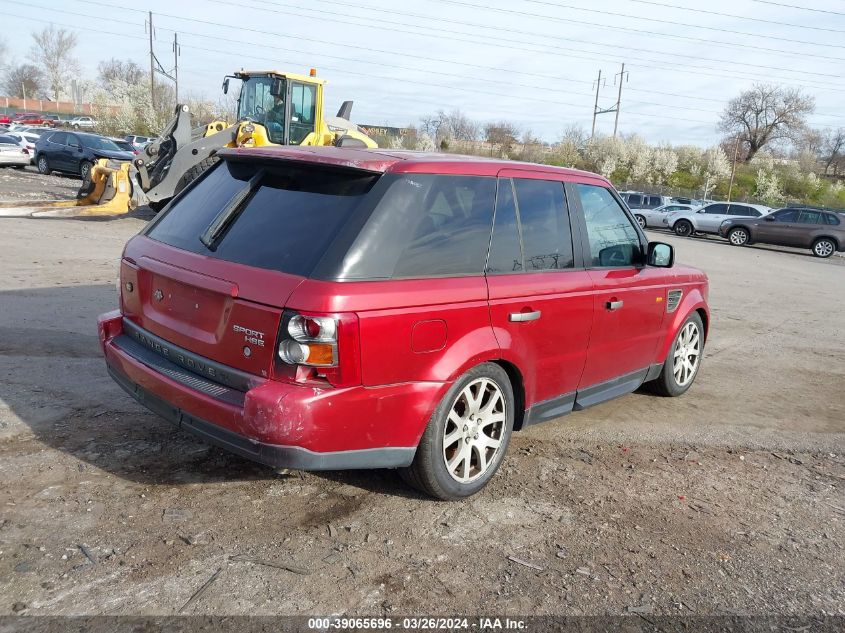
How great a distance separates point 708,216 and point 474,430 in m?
28.7

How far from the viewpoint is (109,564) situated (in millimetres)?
2891

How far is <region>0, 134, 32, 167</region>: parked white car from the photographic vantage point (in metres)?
27.2

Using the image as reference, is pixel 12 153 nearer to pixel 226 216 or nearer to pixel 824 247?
pixel 226 216

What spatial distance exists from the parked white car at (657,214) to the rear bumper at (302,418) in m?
30.2

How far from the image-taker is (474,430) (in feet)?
12.2

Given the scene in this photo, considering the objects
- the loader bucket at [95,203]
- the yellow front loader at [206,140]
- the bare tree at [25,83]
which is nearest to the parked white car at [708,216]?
the yellow front loader at [206,140]

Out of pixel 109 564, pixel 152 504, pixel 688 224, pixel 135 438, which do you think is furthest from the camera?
pixel 688 224

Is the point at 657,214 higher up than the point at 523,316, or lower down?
higher up

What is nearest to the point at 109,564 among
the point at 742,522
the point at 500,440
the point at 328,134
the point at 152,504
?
the point at 152,504

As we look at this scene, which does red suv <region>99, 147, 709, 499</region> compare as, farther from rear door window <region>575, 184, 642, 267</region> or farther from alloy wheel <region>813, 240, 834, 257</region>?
alloy wheel <region>813, 240, 834, 257</region>

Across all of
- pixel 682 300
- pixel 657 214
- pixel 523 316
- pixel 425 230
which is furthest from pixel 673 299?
pixel 657 214

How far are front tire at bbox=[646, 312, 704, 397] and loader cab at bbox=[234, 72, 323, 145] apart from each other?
1033 centimetres

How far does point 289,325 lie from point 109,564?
1.28 metres

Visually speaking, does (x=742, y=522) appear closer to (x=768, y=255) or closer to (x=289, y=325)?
(x=289, y=325)
